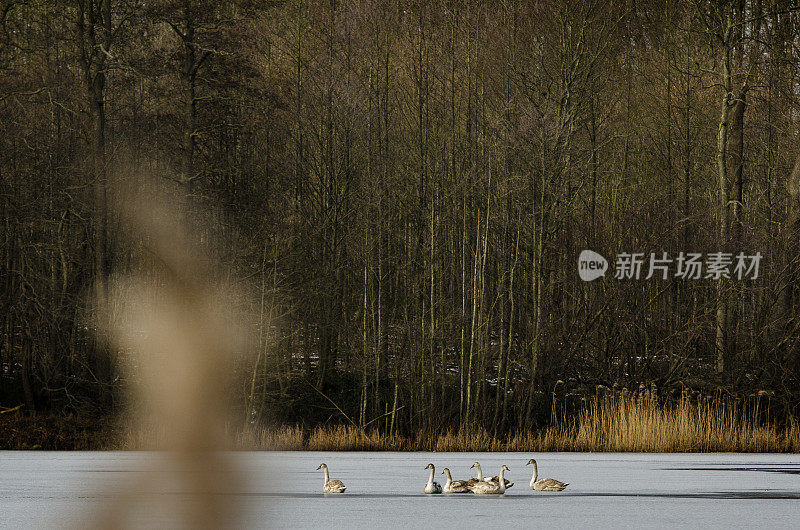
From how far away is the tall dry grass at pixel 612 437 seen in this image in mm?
14773

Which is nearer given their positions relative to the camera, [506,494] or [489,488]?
[489,488]

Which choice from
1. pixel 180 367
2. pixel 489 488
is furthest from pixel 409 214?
pixel 180 367

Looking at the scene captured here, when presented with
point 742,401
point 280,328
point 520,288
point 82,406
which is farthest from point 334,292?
point 742,401

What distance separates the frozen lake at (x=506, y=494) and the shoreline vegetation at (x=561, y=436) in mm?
872

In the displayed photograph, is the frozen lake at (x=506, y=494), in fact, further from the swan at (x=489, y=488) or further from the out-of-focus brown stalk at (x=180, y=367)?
the out-of-focus brown stalk at (x=180, y=367)

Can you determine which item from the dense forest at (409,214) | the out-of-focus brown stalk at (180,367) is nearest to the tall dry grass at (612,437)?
the dense forest at (409,214)

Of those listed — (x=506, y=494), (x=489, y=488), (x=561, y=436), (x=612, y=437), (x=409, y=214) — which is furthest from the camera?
(x=409, y=214)

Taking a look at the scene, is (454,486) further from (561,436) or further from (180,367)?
(180,367)

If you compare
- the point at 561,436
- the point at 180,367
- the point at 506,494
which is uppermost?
the point at 180,367

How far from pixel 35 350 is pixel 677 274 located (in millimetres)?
11375

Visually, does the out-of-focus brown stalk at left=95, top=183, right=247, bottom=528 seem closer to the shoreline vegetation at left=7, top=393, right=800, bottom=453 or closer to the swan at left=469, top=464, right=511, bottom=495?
the swan at left=469, top=464, right=511, bottom=495

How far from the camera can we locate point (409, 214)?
22016mm

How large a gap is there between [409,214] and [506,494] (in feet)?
41.4

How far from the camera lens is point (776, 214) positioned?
1992cm
